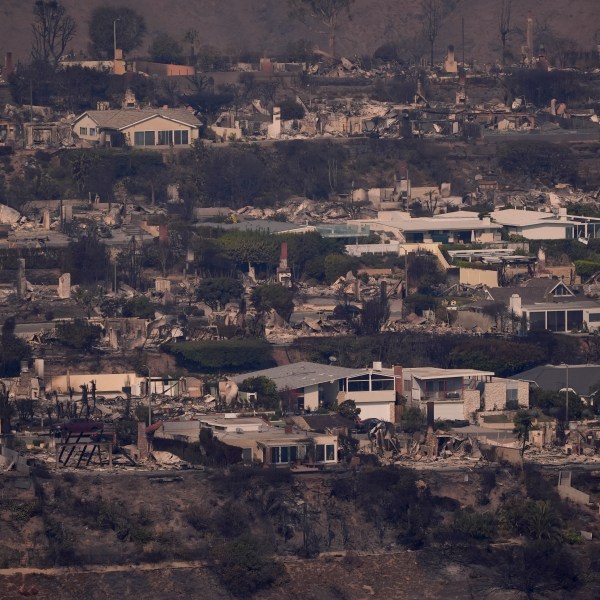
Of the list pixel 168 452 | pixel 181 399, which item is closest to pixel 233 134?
pixel 181 399

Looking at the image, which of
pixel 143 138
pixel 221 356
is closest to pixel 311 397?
pixel 221 356

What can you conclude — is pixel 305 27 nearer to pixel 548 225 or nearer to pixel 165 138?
pixel 165 138

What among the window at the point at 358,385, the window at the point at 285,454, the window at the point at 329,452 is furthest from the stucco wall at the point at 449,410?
the window at the point at 285,454

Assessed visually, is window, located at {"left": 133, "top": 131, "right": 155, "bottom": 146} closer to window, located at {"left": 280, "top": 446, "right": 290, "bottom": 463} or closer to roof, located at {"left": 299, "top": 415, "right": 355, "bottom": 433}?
roof, located at {"left": 299, "top": 415, "right": 355, "bottom": 433}

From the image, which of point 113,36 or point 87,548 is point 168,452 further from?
point 113,36

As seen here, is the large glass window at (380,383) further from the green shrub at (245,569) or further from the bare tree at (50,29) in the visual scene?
the bare tree at (50,29)
